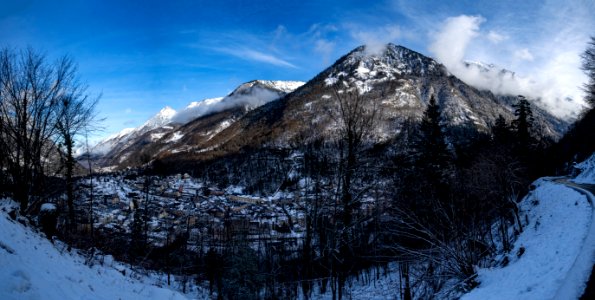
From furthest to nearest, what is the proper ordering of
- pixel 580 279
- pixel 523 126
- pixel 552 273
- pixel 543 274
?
pixel 523 126 < pixel 543 274 < pixel 552 273 < pixel 580 279

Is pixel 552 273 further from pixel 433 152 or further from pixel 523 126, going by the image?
pixel 523 126

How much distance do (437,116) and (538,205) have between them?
9.70 metres

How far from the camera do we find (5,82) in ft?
39.1

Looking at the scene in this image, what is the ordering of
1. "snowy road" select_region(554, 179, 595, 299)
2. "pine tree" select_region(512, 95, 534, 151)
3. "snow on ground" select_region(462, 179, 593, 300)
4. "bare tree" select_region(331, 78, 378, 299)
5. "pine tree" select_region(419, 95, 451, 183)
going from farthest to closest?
"pine tree" select_region(512, 95, 534, 151), "pine tree" select_region(419, 95, 451, 183), "bare tree" select_region(331, 78, 378, 299), "snow on ground" select_region(462, 179, 593, 300), "snowy road" select_region(554, 179, 595, 299)

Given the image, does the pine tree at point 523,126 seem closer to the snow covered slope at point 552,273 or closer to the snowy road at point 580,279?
the snow covered slope at point 552,273

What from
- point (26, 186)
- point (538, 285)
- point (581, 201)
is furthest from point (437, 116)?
point (26, 186)

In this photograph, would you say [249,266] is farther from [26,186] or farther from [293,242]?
[293,242]

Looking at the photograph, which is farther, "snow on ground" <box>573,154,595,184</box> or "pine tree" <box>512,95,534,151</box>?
"pine tree" <box>512,95,534,151</box>

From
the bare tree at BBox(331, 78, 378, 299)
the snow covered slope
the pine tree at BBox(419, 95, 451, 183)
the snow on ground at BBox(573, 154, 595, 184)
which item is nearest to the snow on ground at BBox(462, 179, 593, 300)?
the snow covered slope

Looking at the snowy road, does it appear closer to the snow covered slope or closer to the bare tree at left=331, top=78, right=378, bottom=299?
the snow covered slope

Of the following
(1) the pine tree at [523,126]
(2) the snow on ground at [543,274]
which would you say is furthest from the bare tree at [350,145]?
(1) the pine tree at [523,126]

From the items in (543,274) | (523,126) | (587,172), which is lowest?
(543,274)

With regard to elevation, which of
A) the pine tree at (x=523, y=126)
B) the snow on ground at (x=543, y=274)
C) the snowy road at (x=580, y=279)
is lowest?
the snow on ground at (x=543, y=274)

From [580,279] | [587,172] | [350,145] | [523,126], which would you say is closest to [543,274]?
[580,279]
